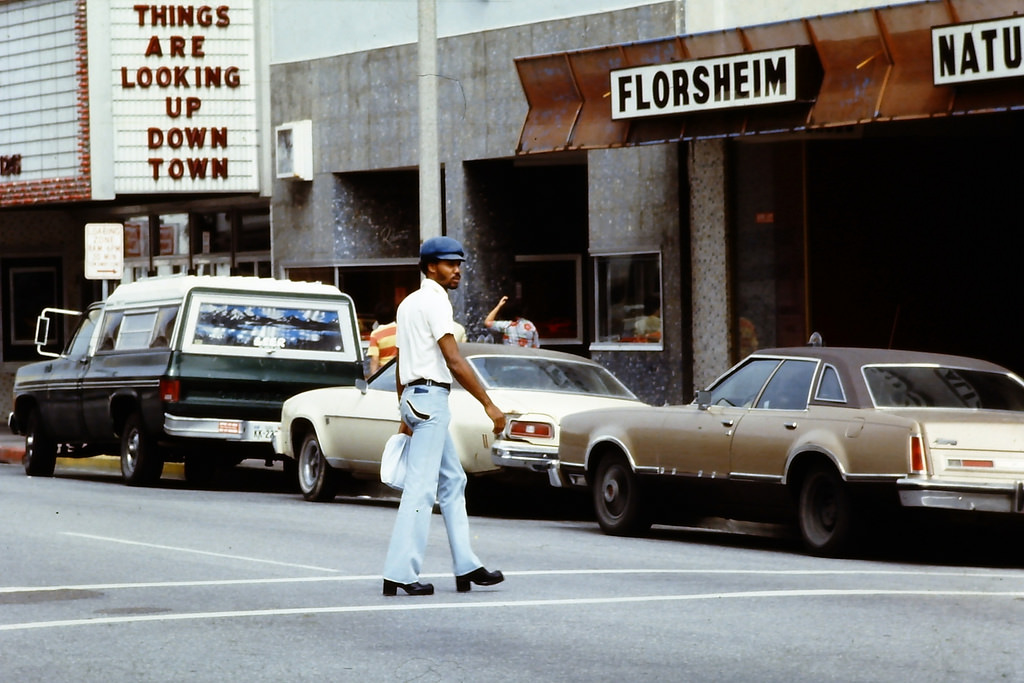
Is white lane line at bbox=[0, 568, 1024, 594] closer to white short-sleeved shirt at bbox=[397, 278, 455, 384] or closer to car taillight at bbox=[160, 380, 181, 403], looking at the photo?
white short-sleeved shirt at bbox=[397, 278, 455, 384]

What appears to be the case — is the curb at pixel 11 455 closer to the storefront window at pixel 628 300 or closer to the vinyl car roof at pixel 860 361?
the storefront window at pixel 628 300

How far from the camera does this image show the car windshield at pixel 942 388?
12.3 m

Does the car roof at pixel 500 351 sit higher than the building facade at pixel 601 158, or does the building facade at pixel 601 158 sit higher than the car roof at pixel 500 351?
the building facade at pixel 601 158

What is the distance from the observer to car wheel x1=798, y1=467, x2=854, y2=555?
468 inches

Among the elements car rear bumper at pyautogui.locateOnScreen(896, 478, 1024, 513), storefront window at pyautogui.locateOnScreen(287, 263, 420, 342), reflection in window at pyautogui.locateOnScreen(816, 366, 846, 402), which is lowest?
car rear bumper at pyautogui.locateOnScreen(896, 478, 1024, 513)

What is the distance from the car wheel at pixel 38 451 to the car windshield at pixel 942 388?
448 inches

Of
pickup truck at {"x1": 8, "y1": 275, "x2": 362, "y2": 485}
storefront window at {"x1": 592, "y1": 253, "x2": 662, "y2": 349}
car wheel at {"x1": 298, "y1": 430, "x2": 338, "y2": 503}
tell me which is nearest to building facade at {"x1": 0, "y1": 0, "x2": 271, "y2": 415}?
storefront window at {"x1": 592, "y1": 253, "x2": 662, "y2": 349}

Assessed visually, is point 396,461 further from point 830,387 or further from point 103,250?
point 103,250

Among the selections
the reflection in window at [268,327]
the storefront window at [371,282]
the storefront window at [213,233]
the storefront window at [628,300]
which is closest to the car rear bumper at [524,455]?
the reflection in window at [268,327]

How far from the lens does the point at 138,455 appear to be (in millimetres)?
18906

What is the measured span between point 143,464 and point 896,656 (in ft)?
40.1

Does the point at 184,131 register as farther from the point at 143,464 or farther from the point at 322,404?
the point at 322,404

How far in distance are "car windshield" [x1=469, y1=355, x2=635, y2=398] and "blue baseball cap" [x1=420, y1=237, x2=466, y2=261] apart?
213 inches

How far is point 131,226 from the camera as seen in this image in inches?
1267
